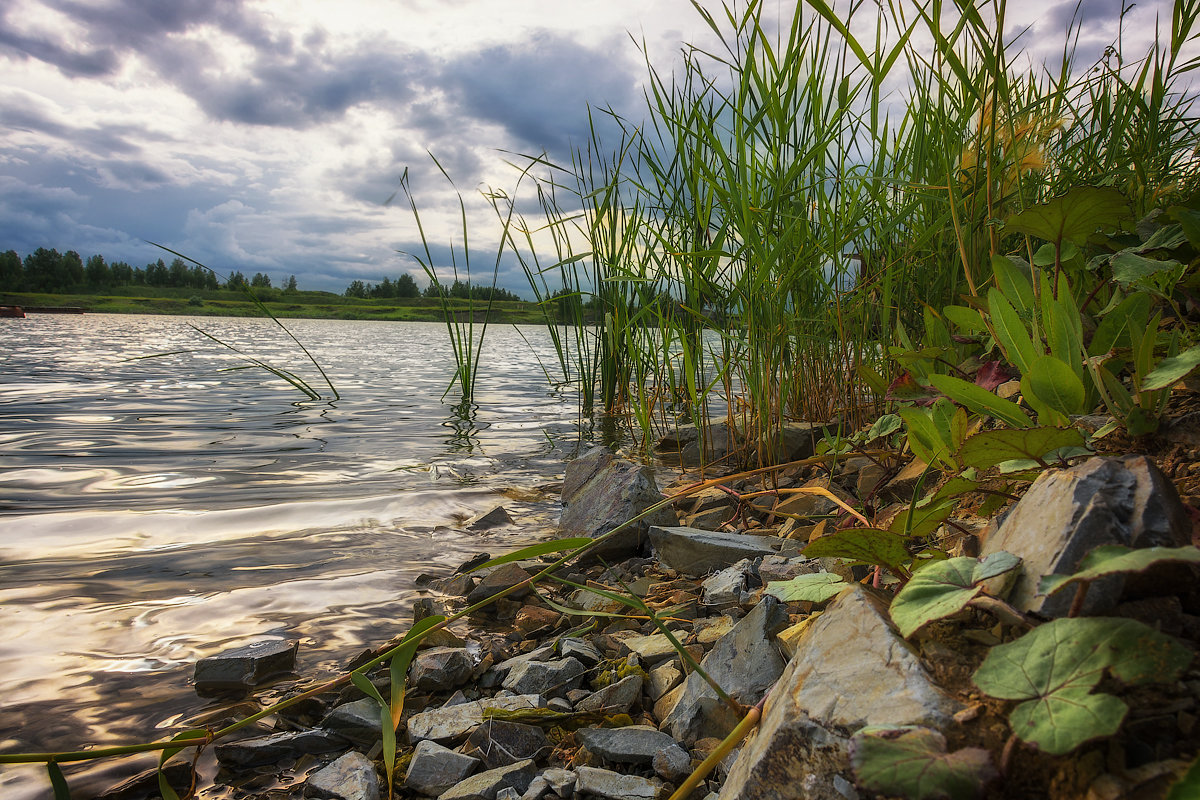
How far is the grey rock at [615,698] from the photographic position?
117 cm

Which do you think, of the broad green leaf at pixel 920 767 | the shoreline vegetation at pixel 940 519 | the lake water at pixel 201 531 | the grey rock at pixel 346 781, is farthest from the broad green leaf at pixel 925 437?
the lake water at pixel 201 531

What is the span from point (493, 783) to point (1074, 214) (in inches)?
48.6

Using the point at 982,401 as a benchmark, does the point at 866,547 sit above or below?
below

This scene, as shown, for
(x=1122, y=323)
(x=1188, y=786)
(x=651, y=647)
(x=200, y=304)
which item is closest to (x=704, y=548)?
(x=651, y=647)

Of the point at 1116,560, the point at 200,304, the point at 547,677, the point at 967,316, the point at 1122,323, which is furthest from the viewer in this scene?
the point at 200,304

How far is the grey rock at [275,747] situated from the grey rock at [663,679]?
1.82ft

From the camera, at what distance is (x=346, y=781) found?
1.00 m

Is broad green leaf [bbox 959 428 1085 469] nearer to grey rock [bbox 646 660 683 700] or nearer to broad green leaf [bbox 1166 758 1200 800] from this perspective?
broad green leaf [bbox 1166 758 1200 800]

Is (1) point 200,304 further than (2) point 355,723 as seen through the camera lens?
Yes

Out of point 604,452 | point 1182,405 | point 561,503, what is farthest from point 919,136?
point 561,503

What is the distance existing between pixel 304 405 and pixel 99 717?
4.53m

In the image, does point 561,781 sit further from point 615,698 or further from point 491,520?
point 491,520

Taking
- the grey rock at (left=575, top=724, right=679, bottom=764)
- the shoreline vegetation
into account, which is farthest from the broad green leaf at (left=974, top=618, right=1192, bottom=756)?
the grey rock at (left=575, top=724, right=679, bottom=764)

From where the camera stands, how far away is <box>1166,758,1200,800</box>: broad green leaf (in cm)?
43
